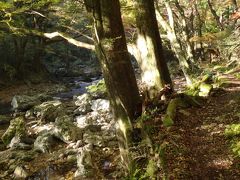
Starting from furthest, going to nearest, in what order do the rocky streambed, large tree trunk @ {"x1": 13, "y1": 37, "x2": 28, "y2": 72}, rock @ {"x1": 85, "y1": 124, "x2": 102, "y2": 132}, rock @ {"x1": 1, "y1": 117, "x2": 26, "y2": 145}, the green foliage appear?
large tree trunk @ {"x1": 13, "y1": 37, "x2": 28, "y2": 72} → rock @ {"x1": 1, "y1": 117, "x2": 26, "y2": 145} → rock @ {"x1": 85, "y1": 124, "x2": 102, "y2": 132} → the rocky streambed → the green foliage

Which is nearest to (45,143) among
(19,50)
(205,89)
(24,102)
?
(205,89)

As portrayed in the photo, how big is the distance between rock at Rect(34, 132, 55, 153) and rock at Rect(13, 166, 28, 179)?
156 centimetres

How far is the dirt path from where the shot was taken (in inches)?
229

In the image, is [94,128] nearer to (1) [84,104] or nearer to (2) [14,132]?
(2) [14,132]

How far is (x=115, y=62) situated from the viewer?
22.1 ft

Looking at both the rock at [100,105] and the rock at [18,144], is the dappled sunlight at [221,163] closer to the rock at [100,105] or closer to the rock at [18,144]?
the rock at [18,144]

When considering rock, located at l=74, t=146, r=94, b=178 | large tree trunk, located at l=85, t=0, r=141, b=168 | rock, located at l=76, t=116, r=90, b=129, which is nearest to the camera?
large tree trunk, located at l=85, t=0, r=141, b=168

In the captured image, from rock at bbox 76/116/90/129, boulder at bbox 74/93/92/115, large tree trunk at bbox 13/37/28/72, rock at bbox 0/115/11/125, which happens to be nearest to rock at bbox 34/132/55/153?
rock at bbox 76/116/90/129

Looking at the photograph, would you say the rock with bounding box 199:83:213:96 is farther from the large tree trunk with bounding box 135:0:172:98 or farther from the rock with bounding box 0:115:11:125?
the rock with bounding box 0:115:11:125

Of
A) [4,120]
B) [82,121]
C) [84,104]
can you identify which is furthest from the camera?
[84,104]

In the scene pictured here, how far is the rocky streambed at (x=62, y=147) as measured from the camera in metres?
9.04

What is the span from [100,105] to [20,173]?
844 cm

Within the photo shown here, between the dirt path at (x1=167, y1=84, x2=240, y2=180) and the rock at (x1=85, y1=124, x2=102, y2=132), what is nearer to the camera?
the dirt path at (x1=167, y1=84, x2=240, y2=180)

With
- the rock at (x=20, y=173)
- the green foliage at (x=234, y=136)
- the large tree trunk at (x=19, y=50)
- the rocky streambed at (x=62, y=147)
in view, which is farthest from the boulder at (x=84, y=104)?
the green foliage at (x=234, y=136)
